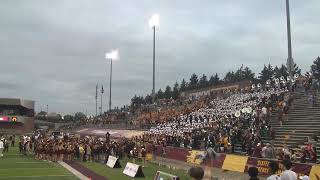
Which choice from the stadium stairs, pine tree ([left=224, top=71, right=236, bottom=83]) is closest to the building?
pine tree ([left=224, top=71, right=236, bottom=83])

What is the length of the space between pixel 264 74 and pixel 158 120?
234 feet

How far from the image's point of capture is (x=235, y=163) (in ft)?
96.6

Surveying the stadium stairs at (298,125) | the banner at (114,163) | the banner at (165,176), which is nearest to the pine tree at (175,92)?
the stadium stairs at (298,125)

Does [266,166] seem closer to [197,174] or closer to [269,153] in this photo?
[269,153]

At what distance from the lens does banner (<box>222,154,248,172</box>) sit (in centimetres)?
2850

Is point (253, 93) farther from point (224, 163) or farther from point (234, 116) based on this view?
point (224, 163)

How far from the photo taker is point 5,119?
116m

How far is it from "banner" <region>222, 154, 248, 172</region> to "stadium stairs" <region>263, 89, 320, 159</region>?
14.4 ft

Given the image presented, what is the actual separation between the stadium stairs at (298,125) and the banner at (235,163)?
4397mm

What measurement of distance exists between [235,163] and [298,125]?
8863mm

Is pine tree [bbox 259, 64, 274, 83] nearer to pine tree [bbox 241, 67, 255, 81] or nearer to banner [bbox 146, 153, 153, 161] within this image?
pine tree [bbox 241, 67, 255, 81]

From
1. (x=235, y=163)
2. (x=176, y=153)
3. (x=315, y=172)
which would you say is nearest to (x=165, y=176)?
(x=315, y=172)

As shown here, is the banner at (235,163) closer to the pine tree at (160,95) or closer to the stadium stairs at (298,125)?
the stadium stairs at (298,125)

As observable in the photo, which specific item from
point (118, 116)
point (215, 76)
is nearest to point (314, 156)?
point (118, 116)
